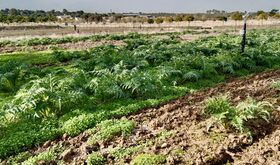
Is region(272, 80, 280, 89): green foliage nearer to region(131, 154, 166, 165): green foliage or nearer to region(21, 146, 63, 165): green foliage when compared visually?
region(131, 154, 166, 165): green foliage

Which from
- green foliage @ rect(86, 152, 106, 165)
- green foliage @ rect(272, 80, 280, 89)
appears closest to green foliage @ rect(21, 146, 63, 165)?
green foliage @ rect(86, 152, 106, 165)

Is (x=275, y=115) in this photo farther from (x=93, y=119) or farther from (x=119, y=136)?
(x=93, y=119)

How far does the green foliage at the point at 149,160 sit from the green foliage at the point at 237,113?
1398 mm

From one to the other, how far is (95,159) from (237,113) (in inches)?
110

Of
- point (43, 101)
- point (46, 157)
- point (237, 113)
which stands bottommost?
point (46, 157)

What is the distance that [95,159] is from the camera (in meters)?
7.72

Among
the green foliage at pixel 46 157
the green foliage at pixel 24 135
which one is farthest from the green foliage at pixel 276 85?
the green foliage at pixel 46 157

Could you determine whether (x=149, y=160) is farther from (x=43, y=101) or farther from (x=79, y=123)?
(x=43, y=101)

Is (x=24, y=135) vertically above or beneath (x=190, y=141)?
beneath

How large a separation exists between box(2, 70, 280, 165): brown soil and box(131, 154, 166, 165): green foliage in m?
0.17

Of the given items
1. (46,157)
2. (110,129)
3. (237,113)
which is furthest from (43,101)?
(237,113)

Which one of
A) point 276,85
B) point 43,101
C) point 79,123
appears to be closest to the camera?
point 79,123

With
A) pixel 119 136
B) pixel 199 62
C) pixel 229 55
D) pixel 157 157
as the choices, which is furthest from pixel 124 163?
pixel 229 55

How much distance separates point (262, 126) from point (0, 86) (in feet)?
27.7
